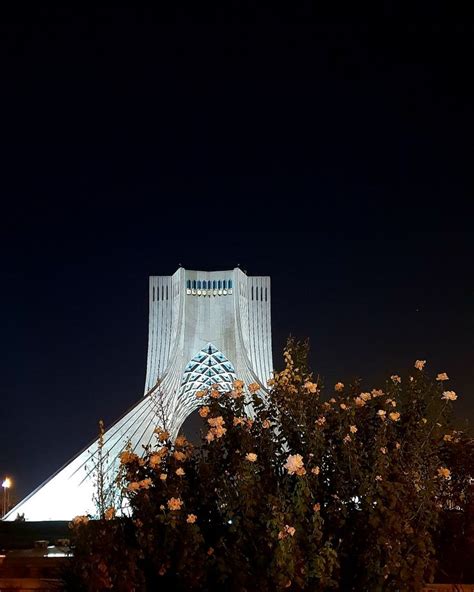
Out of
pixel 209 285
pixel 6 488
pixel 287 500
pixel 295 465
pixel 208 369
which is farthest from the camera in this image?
pixel 6 488

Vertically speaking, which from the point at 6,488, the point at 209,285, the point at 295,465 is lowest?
the point at 295,465

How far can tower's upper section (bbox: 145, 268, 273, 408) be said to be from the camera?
2319 cm

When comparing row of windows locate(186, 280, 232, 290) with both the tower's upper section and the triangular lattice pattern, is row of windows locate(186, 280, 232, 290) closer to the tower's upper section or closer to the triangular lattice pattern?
the tower's upper section

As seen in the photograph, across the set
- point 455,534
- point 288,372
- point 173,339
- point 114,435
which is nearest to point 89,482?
point 114,435

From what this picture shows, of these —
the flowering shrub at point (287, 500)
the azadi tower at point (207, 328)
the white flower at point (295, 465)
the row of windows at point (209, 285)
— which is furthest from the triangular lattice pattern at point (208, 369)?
the white flower at point (295, 465)

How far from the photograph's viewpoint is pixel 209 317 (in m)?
23.5

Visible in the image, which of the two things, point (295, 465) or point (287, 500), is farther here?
→ point (287, 500)

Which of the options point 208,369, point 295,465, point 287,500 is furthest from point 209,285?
point 295,465

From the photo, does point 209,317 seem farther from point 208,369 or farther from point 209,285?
point 208,369

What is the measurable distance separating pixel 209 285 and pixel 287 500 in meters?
19.7

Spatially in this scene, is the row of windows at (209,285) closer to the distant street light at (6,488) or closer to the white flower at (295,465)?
the distant street light at (6,488)

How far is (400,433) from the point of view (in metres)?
4.68

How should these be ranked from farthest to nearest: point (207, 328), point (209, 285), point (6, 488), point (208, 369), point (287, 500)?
point (6, 488) < point (208, 369) < point (209, 285) < point (207, 328) < point (287, 500)

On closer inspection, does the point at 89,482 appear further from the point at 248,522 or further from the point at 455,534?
the point at 248,522
